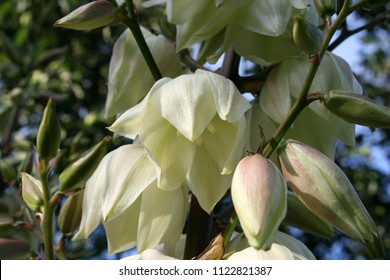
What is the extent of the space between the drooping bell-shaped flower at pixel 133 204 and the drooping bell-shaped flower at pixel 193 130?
0.10ft

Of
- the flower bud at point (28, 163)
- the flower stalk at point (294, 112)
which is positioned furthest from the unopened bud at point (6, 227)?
the flower stalk at point (294, 112)

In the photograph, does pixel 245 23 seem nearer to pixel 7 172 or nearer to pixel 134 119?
pixel 134 119

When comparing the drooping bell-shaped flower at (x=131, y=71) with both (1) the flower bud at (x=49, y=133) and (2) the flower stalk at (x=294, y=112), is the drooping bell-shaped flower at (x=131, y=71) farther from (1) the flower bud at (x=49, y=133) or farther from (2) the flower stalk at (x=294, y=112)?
(2) the flower stalk at (x=294, y=112)

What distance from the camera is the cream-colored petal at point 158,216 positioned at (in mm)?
800

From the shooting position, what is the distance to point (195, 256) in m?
0.80

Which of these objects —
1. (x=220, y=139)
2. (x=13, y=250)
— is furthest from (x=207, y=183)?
(x=13, y=250)

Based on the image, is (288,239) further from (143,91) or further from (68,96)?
(68,96)

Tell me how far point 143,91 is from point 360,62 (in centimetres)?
232

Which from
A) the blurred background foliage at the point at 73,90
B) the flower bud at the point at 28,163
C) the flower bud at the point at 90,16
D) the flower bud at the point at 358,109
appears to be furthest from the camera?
the blurred background foliage at the point at 73,90

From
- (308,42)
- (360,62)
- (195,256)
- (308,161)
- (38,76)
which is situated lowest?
(360,62)

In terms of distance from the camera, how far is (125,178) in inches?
31.4

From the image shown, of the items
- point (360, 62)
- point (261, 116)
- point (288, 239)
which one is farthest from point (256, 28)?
point (360, 62)

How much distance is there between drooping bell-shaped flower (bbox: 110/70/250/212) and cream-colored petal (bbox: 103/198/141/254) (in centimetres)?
8

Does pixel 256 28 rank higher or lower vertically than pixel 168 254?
higher
